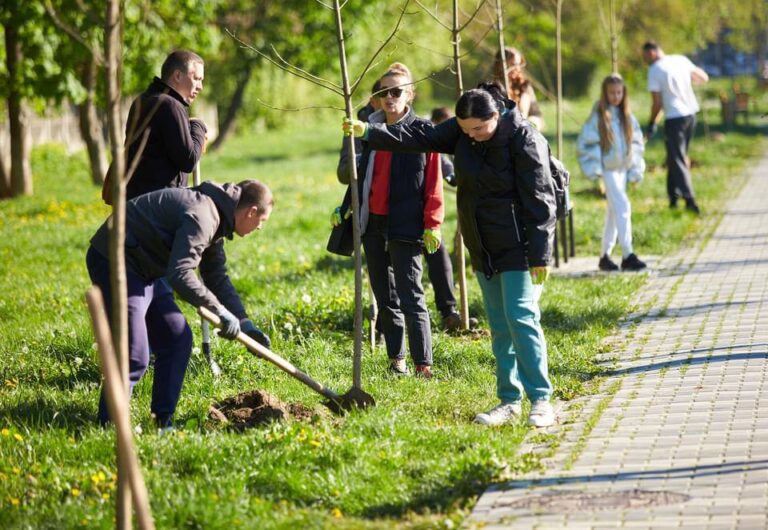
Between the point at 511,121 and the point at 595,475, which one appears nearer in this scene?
the point at 595,475

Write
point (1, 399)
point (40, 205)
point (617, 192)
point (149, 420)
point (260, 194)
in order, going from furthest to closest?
point (40, 205), point (617, 192), point (1, 399), point (149, 420), point (260, 194)

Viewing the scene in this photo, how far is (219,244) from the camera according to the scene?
7.39 meters

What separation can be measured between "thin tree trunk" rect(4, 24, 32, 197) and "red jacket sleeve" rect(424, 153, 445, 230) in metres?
14.4

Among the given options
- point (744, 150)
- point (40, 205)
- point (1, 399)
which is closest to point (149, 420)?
point (1, 399)

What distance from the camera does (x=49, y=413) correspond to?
6.61 m

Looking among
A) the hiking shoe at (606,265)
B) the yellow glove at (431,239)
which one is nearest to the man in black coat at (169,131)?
the yellow glove at (431,239)

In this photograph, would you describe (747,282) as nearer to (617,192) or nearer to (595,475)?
(617,192)

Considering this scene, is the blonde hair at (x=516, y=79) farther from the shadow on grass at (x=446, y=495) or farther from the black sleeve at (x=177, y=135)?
the shadow on grass at (x=446, y=495)

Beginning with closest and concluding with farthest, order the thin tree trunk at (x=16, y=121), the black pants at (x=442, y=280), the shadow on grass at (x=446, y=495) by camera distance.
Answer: the shadow on grass at (x=446, y=495), the black pants at (x=442, y=280), the thin tree trunk at (x=16, y=121)

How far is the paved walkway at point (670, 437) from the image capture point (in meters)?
4.77

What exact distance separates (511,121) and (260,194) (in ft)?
4.43

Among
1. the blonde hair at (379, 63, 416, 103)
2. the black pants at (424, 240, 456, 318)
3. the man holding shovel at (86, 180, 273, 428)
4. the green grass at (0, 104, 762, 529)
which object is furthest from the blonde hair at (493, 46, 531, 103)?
the man holding shovel at (86, 180, 273, 428)

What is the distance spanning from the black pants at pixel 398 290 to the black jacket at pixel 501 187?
0.98 m

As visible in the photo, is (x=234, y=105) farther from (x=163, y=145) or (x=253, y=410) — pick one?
(x=253, y=410)
